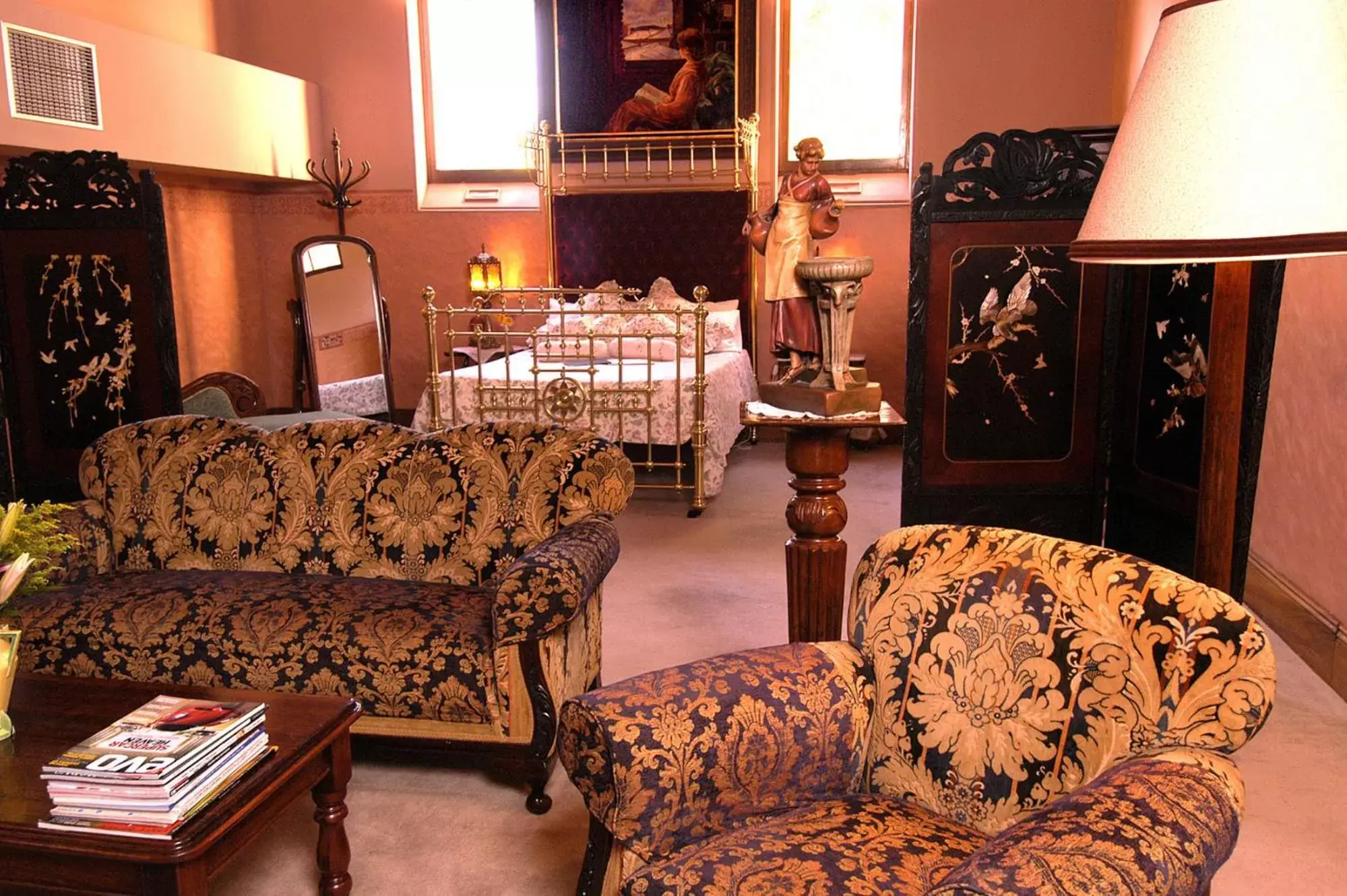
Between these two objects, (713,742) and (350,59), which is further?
(350,59)

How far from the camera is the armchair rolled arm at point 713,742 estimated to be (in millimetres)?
1590

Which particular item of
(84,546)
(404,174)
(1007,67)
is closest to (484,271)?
(404,174)

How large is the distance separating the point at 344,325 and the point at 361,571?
16.8 feet

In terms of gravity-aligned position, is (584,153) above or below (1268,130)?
above

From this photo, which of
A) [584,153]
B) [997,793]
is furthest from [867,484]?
[997,793]

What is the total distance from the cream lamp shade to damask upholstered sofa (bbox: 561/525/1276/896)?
0.58m

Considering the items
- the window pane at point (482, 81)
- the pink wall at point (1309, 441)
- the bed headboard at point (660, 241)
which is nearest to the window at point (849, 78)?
the bed headboard at point (660, 241)

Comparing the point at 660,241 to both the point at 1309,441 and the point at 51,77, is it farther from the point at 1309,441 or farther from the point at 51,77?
the point at 1309,441

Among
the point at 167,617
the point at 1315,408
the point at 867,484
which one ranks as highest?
the point at 1315,408

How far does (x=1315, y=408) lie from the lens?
11.5 feet

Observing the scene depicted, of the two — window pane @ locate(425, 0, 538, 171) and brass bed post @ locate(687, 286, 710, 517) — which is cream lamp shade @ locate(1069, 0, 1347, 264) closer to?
brass bed post @ locate(687, 286, 710, 517)

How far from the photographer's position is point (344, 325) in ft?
25.6

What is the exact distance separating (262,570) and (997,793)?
2.32 m

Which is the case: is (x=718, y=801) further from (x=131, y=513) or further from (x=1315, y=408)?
(x=1315, y=408)
